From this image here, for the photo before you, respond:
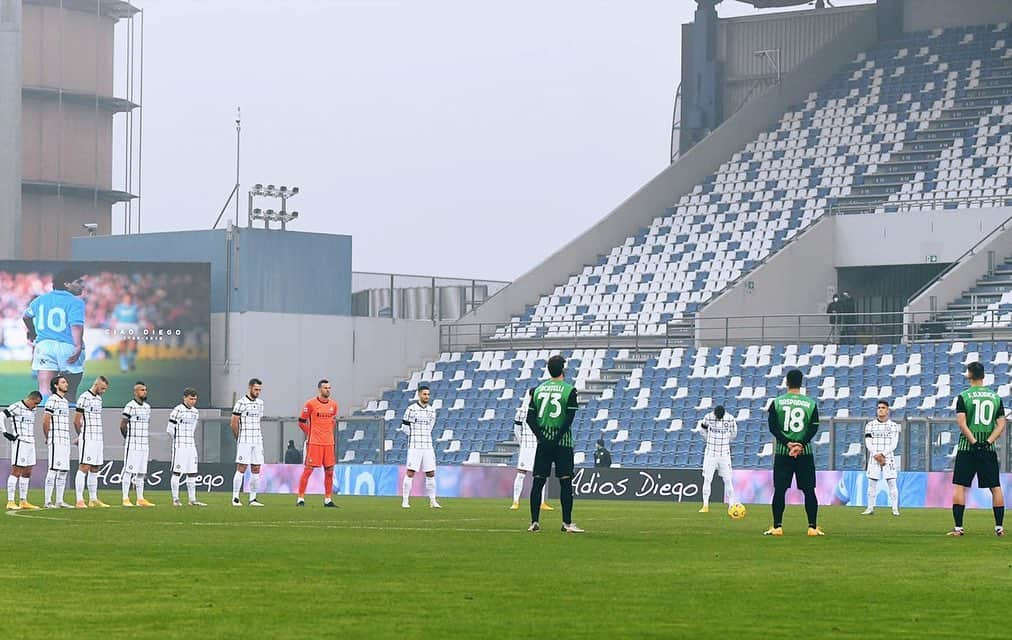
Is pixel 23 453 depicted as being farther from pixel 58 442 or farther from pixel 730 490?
pixel 730 490

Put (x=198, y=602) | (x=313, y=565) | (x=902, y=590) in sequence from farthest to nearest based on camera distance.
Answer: (x=313, y=565) → (x=902, y=590) → (x=198, y=602)

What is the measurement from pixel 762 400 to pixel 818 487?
5.06 m

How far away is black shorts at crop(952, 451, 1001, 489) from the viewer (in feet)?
73.7

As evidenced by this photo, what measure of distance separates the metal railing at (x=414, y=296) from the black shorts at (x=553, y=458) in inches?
1190

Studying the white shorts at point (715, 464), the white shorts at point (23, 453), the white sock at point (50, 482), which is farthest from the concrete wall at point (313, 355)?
the white shorts at point (23, 453)

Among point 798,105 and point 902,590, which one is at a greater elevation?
point 798,105

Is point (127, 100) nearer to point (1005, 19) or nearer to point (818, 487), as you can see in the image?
point (1005, 19)

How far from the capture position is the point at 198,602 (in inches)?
527

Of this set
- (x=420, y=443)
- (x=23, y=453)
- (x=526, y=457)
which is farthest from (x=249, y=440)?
(x=526, y=457)

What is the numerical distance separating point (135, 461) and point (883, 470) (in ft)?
41.9

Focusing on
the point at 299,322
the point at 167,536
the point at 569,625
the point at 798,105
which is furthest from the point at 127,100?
the point at 569,625

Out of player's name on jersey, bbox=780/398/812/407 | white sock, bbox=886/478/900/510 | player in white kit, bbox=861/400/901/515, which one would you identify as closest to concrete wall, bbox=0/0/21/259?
player in white kit, bbox=861/400/901/515

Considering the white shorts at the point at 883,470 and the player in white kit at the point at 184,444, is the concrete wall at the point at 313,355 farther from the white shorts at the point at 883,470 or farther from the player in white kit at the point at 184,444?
the white shorts at the point at 883,470

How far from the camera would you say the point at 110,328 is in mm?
48250
